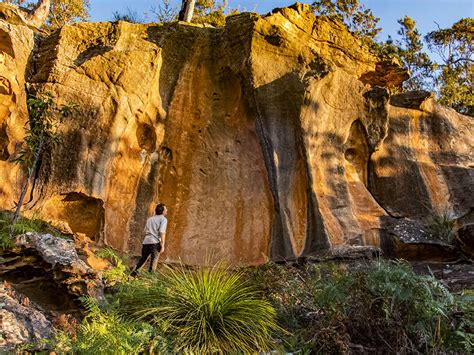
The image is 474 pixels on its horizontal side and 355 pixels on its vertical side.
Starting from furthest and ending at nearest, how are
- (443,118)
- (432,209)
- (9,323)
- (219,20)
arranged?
(219,20) → (443,118) → (432,209) → (9,323)

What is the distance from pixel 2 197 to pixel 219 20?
1263 centimetres

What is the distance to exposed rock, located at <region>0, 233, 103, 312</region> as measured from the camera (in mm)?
7711

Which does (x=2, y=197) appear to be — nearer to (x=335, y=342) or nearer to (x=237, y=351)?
(x=237, y=351)

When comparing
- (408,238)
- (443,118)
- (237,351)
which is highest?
(443,118)

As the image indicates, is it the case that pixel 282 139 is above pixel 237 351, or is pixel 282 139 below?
above

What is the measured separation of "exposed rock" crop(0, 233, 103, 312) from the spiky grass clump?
1.18 m

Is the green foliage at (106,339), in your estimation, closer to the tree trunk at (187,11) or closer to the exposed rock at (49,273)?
the exposed rock at (49,273)

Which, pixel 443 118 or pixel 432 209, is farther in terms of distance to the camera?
pixel 443 118

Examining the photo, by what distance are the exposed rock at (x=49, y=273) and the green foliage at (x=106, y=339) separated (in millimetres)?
1590

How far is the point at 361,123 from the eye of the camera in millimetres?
15422

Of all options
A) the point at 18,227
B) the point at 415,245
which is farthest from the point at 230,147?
the point at 18,227

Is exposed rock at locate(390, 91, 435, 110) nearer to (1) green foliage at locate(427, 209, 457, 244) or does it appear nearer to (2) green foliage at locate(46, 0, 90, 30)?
(1) green foliage at locate(427, 209, 457, 244)

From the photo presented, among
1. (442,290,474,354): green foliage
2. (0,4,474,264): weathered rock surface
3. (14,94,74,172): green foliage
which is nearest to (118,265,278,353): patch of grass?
(442,290,474,354): green foliage

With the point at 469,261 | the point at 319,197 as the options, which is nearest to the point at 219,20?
the point at 319,197
